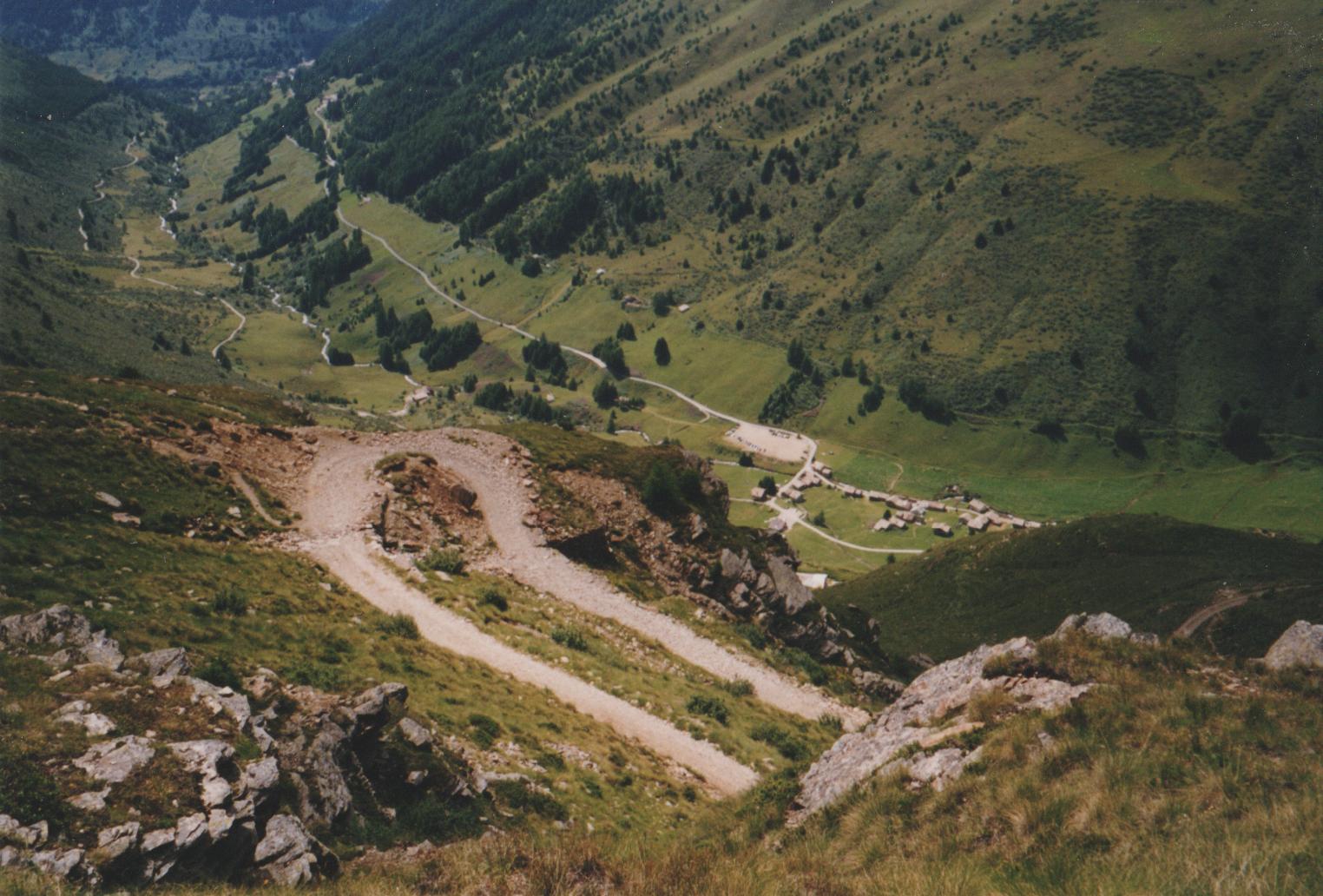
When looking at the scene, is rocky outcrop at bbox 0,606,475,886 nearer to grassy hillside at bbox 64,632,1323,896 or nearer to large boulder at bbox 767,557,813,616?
grassy hillside at bbox 64,632,1323,896

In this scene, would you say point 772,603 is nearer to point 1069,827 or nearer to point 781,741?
point 781,741

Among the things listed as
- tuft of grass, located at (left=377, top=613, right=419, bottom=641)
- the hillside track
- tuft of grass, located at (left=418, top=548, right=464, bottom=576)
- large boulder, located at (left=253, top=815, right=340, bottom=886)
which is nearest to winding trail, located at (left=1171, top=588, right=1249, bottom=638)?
the hillside track

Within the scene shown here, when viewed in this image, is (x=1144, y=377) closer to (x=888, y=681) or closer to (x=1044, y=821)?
(x=888, y=681)

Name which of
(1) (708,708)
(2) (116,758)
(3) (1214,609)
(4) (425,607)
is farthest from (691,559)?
(3) (1214,609)

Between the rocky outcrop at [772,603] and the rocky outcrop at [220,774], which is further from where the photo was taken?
the rocky outcrop at [772,603]

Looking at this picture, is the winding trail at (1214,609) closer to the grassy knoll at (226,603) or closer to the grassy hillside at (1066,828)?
the grassy knoll at (226,603)

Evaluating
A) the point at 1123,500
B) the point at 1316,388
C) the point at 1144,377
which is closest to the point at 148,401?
the point at 1123,500

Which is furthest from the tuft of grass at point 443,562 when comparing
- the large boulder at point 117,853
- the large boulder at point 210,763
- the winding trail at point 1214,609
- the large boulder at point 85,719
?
the winding trail at point 1214,609
